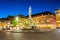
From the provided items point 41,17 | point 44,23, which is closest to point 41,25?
point 44,23

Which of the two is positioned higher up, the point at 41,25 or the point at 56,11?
the point at 56,11

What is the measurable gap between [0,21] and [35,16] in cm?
1532

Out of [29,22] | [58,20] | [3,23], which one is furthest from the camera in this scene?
[58,20]

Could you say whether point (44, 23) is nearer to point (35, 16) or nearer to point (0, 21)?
point (35, 16)

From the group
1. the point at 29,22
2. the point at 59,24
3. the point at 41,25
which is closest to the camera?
A: the point at 29,22

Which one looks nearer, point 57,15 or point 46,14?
point 46,14

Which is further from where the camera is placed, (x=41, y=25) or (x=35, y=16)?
(x=35, y=16)

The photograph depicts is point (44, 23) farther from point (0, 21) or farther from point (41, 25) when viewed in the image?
point (0, 21)

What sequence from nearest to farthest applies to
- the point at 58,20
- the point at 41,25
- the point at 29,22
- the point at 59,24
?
the point at 29,22
the point at 41,25
the point at 59,24
the point at 58,20

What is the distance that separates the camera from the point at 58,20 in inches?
4048

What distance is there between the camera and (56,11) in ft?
353

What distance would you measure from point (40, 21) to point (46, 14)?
6.05 metres

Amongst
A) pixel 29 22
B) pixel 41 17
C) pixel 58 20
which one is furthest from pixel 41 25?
pixel 29 22

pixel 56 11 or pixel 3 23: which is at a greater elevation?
pixel 56 11
